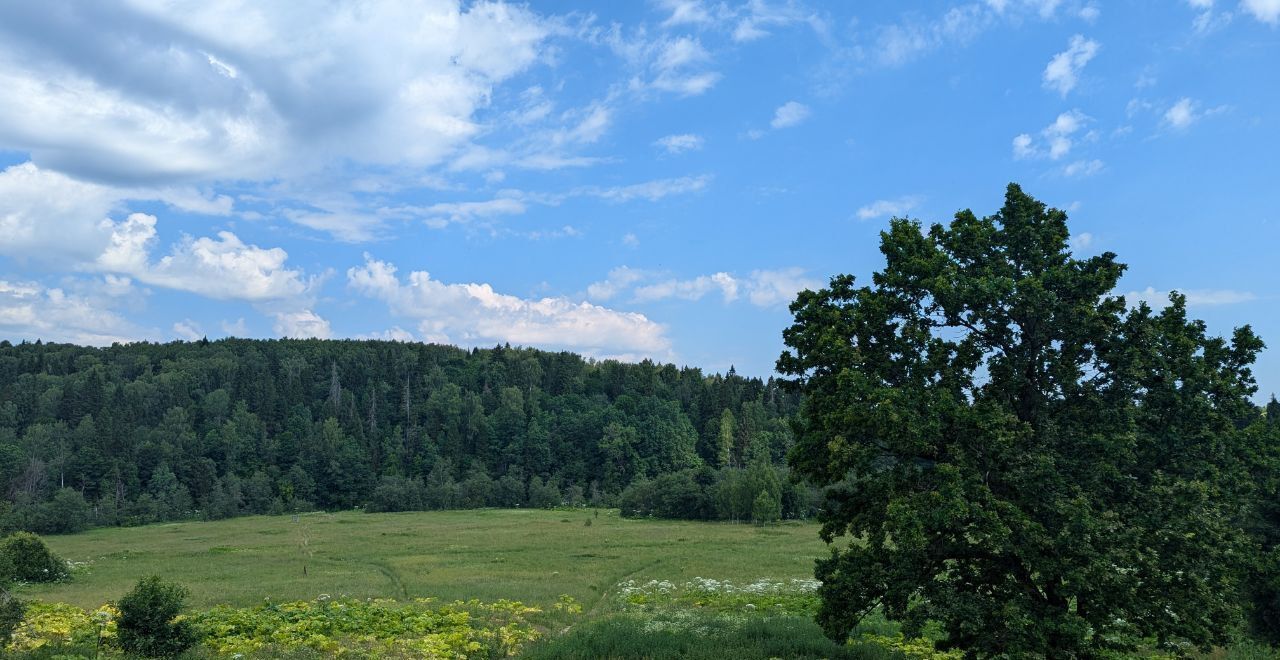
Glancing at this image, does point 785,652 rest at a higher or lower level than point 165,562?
higher

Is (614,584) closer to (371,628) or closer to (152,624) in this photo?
(371,628)

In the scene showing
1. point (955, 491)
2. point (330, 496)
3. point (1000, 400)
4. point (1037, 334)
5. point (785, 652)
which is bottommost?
point (330, 496)

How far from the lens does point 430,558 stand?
63781 mm

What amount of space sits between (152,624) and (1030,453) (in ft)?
83.9

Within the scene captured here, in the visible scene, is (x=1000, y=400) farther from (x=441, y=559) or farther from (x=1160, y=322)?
(x=441, y=559)

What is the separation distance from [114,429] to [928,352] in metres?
177

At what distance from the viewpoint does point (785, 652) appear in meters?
22.4

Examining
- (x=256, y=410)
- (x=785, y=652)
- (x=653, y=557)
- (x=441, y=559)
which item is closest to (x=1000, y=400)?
(x=785, y=652)

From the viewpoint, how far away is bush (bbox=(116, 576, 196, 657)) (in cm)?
2277

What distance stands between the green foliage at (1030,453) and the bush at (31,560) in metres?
52.9

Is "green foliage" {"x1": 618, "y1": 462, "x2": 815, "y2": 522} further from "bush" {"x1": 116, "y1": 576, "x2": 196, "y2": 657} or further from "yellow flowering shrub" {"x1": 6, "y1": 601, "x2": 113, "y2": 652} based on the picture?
"bush" {"x1": 116, "y1": 576, "x2": 196, "y2": 657}

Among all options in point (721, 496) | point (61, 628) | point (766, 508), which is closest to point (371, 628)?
point (61, 628)

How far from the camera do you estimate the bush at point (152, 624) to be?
2277 cm

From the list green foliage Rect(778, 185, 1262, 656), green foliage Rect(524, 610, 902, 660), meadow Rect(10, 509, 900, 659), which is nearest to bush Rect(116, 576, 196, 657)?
meadow Rect(10, 509, 900, 659)
